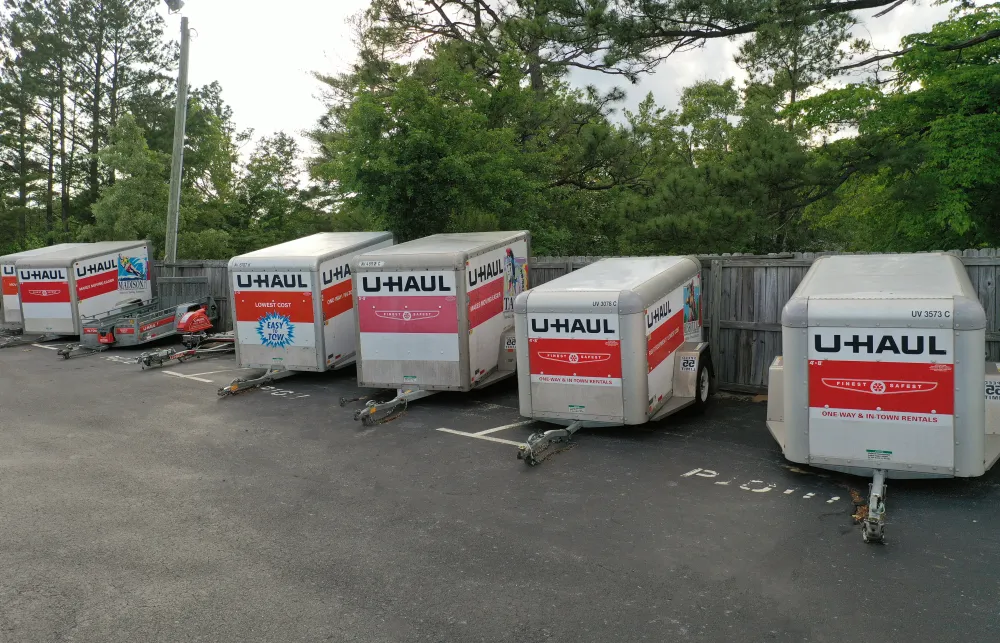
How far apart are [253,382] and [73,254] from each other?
10.5 metres

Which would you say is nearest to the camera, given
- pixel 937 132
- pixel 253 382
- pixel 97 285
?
pixel 253 382

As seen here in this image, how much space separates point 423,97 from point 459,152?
5.88ft

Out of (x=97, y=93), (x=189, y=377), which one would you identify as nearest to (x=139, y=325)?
(x=189, y=377)

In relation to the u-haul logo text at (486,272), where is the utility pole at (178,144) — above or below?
above

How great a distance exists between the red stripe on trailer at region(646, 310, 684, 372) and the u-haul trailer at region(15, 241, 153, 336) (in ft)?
56.2

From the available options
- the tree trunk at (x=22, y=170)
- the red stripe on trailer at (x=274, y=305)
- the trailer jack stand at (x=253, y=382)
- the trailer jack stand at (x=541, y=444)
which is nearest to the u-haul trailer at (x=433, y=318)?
the red stripe on trailer at (x=274, y=305)

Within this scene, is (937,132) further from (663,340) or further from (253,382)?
(253,382)

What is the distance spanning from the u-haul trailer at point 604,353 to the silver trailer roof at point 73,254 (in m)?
15.7

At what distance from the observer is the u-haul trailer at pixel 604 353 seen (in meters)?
10.1

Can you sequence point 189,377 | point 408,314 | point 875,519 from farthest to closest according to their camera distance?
point 189,377 < point 408,314 < point 875,519

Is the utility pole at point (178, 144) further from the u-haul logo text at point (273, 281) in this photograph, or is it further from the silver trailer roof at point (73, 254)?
the u-haul logo text at point (273, 281)

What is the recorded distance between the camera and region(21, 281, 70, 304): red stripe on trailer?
2130cm

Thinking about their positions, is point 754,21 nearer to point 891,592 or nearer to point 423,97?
point 423,97

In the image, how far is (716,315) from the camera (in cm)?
1311
